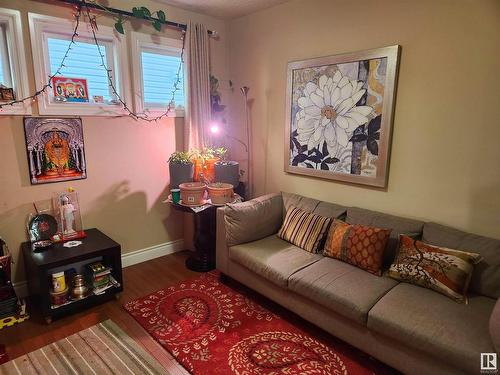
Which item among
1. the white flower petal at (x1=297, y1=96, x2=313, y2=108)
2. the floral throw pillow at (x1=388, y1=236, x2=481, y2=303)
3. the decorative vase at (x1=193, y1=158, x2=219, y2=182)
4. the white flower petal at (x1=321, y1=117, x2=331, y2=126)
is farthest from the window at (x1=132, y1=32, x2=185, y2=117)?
the floral throw pillow at (x1=388, y1=236, x2=481, y2=303)

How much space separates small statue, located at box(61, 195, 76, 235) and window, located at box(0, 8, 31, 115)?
30.4 inches

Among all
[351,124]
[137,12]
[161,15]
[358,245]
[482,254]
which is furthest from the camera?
[161,15]

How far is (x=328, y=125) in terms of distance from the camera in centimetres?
287

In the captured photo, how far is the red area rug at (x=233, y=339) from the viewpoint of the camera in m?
1.99

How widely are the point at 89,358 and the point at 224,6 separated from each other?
3144 millimetres

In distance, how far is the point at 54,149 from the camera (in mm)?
2744

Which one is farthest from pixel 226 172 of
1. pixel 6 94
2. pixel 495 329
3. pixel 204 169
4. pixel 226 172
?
pixel 495 329

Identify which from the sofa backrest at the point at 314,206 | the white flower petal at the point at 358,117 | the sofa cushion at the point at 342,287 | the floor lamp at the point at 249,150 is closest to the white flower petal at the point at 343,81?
the white flower petal at the point at 358,117

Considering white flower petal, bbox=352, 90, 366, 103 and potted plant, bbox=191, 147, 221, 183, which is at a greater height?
white flower petal, bbox=352, 90, 366, 103

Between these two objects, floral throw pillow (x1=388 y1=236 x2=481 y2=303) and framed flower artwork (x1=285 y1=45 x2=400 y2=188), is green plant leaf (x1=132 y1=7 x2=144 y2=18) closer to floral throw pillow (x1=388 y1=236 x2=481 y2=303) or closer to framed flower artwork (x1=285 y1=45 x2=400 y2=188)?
framed flower artwork (x1=285 y1=45 x2=400 y2=188)

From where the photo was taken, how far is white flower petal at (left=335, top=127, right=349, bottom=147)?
9.06 feet

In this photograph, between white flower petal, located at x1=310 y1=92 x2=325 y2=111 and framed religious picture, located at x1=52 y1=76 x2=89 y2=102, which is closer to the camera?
framed religious picture, located at x1=52 y1=76 x2=89 y2=102

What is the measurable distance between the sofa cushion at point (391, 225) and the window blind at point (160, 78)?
2.16 m

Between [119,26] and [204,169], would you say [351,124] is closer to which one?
[204,169]
